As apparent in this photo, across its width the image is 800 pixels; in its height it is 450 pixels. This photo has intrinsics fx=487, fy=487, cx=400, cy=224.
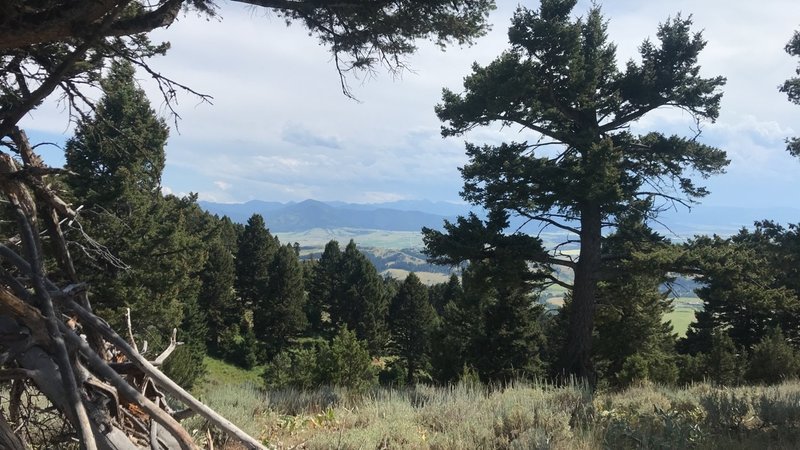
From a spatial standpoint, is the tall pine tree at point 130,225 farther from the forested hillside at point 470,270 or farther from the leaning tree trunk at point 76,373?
A: the leaning tree trunk at point 76,373

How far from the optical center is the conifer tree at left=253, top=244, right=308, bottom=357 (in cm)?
4281

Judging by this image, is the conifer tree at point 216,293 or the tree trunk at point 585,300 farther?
the conifer tree at point 216,293

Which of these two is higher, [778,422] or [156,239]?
[156,239]

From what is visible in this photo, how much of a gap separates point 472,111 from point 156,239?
13558mm

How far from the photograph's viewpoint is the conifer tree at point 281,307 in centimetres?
4281

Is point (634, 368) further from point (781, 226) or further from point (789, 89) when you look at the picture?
point (789, 89)

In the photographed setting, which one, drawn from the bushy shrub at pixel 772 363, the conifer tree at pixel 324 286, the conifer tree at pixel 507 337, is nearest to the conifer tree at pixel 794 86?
the bushy shrub at pixel 772 363

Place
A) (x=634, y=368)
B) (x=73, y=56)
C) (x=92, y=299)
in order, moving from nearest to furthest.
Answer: (x=73, y=56) → (x=92, y=299) → (x=634, y=368)

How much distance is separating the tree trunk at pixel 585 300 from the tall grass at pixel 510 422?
6278mm

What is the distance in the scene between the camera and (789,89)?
36.0ft

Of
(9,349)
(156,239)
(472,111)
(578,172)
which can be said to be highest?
(472,111)

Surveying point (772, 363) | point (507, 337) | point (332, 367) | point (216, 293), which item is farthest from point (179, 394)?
point (216, 293)

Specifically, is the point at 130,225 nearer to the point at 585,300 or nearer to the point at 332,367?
the point at 332,367

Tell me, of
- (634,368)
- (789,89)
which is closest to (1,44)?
(789,89)
